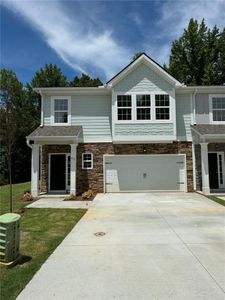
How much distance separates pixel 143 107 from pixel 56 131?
520 centimetres

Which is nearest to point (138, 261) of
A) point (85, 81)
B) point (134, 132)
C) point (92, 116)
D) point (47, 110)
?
point (134, 132)

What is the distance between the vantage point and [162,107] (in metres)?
17.2

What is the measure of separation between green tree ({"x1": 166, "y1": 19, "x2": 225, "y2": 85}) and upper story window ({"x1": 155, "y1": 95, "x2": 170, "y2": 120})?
17.4 metres

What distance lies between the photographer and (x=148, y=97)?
56.5ft

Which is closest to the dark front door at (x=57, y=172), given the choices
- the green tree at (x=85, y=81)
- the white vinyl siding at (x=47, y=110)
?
the white vinyl siding at (x=47, y=110)

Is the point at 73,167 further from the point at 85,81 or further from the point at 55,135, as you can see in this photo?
the point at 85,81

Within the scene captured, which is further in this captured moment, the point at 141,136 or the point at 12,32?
the point at 141,136

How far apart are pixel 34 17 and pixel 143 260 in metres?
9.54

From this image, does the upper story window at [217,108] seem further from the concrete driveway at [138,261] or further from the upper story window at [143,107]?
the concrete driveway at [138,261]

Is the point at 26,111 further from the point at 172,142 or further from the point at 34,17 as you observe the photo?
the point at 34,17

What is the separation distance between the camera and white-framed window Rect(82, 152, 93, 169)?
1767 cm

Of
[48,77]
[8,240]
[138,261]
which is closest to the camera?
[8,240]

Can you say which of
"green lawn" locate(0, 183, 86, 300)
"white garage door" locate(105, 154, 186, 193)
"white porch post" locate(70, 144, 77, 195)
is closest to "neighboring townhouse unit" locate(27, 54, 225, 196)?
"white garage door" locate(105, 154, 186, 193)

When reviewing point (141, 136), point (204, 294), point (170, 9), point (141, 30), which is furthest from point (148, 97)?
point (204, 294)
